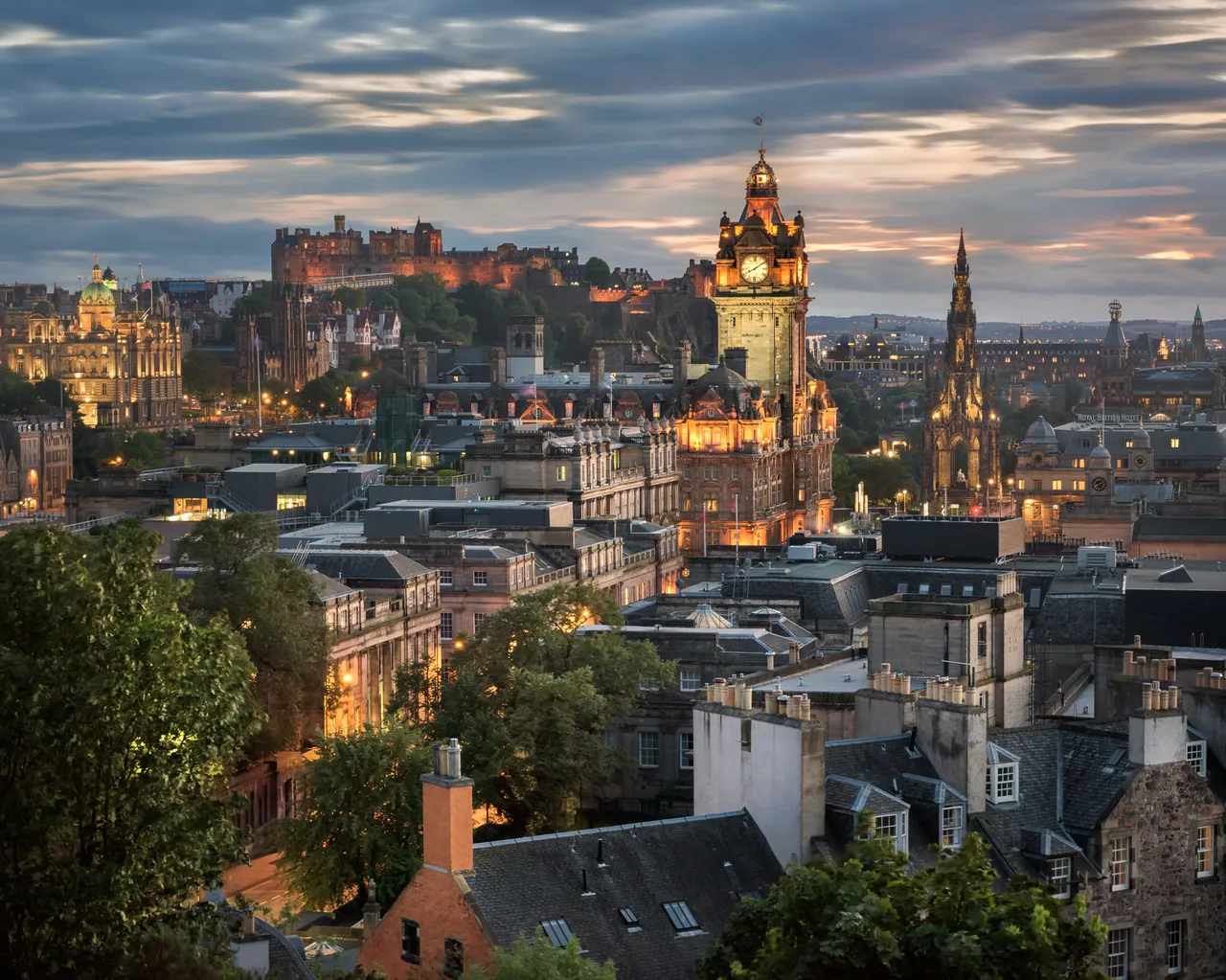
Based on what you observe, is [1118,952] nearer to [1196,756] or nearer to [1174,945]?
[1174,945]

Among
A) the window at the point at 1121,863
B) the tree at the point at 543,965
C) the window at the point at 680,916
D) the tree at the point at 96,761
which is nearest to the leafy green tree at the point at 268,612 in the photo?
the window at the point at 680,916

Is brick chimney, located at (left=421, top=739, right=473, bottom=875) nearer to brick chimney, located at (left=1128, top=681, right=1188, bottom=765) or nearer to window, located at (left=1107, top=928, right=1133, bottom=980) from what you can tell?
window, located at (left=1107, top=928, right=1133, bottom=980)

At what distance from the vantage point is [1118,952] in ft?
190

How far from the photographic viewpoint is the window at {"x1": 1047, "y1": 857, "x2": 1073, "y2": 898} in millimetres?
56844

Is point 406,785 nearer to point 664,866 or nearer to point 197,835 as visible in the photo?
point 664,866

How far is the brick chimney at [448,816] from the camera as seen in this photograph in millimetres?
52438

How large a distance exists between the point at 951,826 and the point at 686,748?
28897mm

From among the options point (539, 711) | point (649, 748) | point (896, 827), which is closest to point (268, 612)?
point (649, 748)

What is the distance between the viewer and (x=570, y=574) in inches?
5310

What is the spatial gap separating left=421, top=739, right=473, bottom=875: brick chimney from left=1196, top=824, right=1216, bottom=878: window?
1775 centimetres

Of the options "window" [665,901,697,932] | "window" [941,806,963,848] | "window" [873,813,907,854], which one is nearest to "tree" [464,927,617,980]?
"window" [665,901,697,932]

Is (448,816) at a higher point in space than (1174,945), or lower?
higher

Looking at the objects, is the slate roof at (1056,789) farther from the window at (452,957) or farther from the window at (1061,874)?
the window at (452,957)

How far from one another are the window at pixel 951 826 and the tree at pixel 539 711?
22573mm
